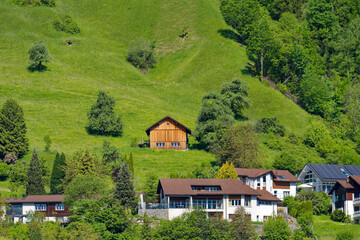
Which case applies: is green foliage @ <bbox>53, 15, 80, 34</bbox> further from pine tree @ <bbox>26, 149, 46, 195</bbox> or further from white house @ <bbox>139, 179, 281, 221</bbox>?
white house @ <bbox>139, 179, 281, 221</bbox>

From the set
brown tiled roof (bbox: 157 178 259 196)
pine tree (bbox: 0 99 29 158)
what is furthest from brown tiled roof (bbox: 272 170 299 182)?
pine tree (bbox: 0 99 29 158)

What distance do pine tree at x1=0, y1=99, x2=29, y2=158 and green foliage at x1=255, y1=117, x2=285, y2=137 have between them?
5160 cm

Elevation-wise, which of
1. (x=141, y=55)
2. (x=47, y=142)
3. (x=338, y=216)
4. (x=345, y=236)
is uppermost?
(x=141, y=55)

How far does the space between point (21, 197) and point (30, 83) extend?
68.3 meters

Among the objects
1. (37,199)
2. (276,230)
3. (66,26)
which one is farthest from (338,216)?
(66,26)

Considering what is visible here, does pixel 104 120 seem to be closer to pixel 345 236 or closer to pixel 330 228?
pixel 330 228

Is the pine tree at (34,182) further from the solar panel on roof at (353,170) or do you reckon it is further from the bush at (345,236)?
the solar panel on roof at (353,170)

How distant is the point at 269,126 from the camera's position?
13775cm

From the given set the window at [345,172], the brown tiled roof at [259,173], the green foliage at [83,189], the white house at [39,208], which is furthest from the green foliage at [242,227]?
the window at [345,172]

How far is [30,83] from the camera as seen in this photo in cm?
15300

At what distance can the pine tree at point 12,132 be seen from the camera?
108188 mm

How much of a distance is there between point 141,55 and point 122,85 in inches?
987

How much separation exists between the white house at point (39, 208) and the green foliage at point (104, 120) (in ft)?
140

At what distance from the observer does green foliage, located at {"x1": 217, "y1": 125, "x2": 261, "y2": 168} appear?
10244 centimetres
